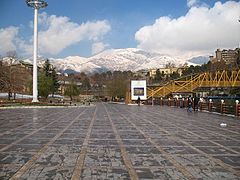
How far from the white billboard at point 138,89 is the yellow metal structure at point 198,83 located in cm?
Answer: 509

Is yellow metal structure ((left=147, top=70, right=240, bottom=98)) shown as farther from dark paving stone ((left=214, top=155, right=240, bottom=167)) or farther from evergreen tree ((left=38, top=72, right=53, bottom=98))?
dark paving stone ((left=214, top=155, right=240, bottom=167))

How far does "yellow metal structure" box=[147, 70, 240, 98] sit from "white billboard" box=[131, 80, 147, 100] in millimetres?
5086

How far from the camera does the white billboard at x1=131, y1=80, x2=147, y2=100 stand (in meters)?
56.1

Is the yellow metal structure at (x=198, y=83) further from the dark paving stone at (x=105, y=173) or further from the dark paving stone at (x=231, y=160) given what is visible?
the dark paving stone at (x=105, y=173)

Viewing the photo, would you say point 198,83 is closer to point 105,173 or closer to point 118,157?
point 118,157

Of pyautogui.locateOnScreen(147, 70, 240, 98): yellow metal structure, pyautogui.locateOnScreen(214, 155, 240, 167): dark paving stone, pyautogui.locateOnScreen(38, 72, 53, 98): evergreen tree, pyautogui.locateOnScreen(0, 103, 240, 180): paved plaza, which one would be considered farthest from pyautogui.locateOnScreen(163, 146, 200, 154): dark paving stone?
pyautogui.locateOnScreen(38, 72, 53, 98): evergreen tree

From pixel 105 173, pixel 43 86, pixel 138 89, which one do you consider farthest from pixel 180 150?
pixel 43 86

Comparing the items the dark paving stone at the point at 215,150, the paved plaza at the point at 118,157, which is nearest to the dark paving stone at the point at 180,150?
the paved plaza at the point at 118,157

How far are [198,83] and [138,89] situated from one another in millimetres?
17056

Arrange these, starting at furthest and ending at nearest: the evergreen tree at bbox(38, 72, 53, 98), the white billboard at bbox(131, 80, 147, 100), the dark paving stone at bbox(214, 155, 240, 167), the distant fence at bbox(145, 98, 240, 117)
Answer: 1. the evergreen tree at bbox(38, 72, 53, 98)
2. the white billboard at bbox(131, 80, 147, 100)
3. the distant fence at bbox(145, 98, 240, 117)
4. the dark paving stone at bbox(214, 155, 240, 167)

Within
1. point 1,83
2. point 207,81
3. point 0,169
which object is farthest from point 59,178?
point 207,81

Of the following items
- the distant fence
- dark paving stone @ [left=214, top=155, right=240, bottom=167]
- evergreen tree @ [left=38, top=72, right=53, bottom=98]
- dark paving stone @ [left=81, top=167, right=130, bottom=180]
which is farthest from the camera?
evergreen tree @ [left=38, top=72, right=53, bottom=98]

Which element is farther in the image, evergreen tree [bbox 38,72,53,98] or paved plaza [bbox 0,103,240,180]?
evergreen tree [bbox 38,72,53,98]

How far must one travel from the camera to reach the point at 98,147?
1034 centimetres
